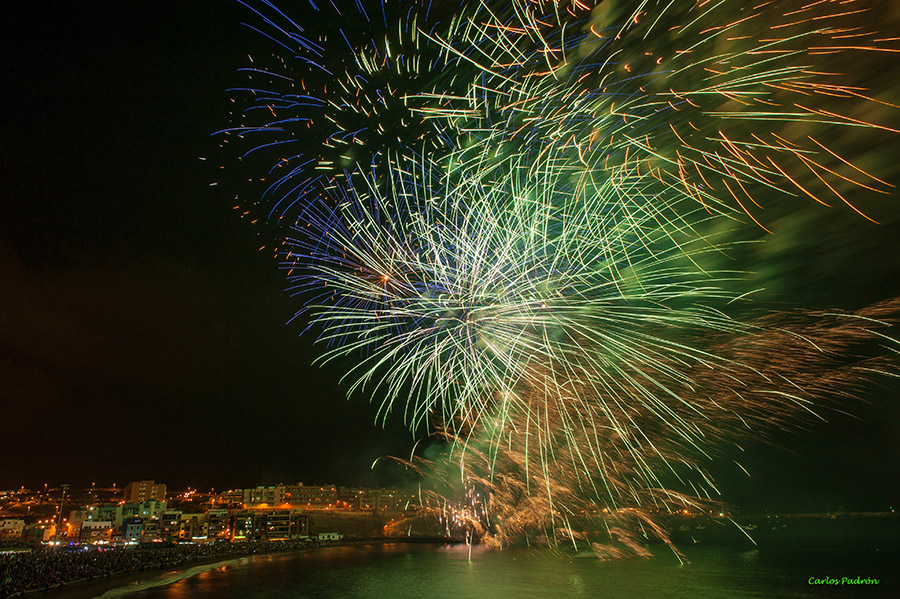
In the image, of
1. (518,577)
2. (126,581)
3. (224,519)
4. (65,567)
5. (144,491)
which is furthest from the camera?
(144,491)

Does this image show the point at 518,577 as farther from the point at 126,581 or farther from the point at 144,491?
the point at 144,491

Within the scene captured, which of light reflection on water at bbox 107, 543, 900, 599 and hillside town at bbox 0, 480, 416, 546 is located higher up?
hillside town at bbox 0, 480, 416, 546

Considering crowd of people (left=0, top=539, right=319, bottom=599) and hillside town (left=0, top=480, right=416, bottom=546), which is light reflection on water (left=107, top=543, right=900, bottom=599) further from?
hillside town (left=0, top=480, right=416, bottom=546)

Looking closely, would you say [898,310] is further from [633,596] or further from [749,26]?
[633,596]

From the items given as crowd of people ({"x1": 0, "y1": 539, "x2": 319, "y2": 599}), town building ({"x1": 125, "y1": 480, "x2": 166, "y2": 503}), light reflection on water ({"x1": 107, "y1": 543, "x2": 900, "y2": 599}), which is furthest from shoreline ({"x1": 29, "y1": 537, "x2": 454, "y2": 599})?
town building ({"x1": 125, "y1": 480, "x2": 166, "y2": 503})

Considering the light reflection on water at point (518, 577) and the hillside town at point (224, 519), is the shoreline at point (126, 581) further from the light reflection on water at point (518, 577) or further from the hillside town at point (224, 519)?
the hillside town at point (224, 519)

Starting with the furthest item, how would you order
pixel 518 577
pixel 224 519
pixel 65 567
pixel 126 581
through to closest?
pixel 224 519 < pixel 518 577 < pixel 126 581 < pixel 65 567

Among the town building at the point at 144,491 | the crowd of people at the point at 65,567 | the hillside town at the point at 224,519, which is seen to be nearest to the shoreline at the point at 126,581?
the crowd of people at the point at 65,567

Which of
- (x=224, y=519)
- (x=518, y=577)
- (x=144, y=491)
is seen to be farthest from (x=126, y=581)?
(x=144, y=491)

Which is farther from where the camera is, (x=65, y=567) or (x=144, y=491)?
(x=144, y=491)
